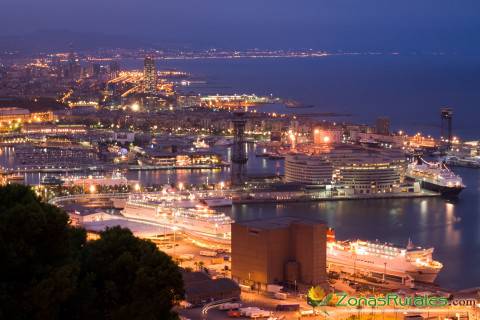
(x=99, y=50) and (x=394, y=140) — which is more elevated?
(x=99, y=50)

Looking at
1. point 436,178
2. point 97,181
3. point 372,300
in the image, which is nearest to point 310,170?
point 436,178

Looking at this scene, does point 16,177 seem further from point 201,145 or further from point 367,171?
point 367,171

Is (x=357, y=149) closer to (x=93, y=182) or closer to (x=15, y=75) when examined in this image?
(x=93, y=182)

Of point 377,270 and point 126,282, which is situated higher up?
point 126,282

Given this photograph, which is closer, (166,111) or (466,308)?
(466,308)

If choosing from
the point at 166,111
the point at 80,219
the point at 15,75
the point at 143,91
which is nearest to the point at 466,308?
the point at 80,219

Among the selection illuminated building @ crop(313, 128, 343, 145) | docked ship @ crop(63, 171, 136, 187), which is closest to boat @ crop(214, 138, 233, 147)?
illuminated building @ crop(313, 128, 343, 145)

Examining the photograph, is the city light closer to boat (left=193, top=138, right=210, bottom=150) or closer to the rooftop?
boat (left=193, top=138, right=210, bottom=150)
